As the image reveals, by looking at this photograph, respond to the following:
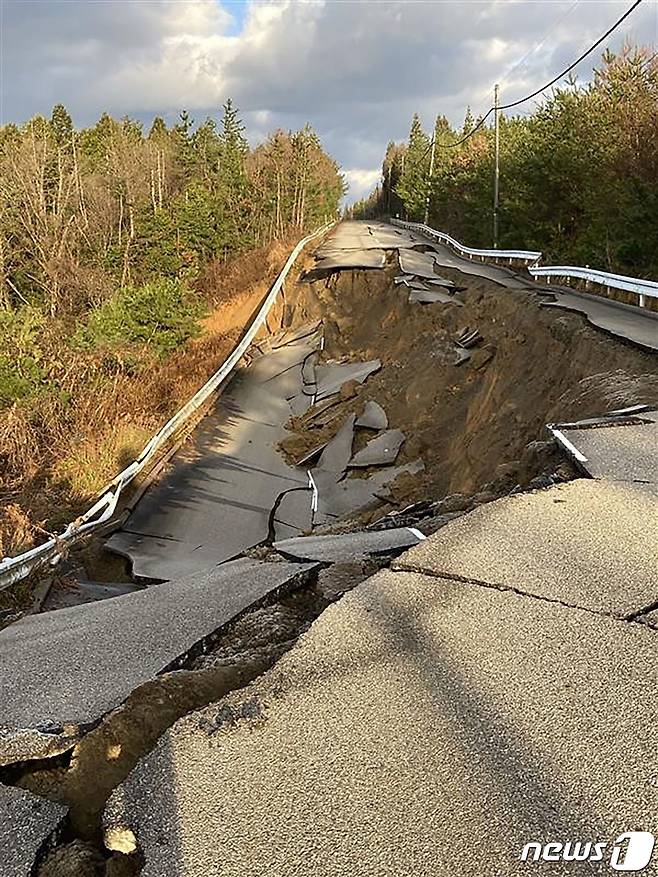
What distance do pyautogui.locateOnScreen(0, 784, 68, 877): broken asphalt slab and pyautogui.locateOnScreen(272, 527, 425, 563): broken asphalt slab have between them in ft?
8.25

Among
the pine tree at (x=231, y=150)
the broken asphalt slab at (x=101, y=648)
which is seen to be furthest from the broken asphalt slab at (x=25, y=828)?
the pine tree at (x=231, y=150)

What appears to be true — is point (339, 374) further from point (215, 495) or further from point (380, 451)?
point (215, 495)

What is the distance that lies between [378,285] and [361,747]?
23.9m

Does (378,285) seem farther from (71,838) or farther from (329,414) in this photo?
(71,838)

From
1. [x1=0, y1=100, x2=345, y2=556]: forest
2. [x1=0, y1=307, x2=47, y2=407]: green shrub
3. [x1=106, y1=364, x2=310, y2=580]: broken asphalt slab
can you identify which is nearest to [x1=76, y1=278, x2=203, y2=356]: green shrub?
[x1=0, y1=100, x2=345, y2=556]: forest

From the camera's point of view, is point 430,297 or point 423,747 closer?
point 423,747

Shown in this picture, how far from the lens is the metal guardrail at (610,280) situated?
12.9 m

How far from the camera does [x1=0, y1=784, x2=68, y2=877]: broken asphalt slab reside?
252 cm

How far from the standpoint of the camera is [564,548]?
168 inches

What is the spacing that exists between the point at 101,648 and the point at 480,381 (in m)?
12.3

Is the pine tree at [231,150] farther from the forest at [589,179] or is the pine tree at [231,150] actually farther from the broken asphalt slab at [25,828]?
the broken asphalt slab at [25,828]

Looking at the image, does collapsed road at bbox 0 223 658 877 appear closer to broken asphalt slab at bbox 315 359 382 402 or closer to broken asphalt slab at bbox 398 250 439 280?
broken asphalt slab at bbox 315 359 382 402

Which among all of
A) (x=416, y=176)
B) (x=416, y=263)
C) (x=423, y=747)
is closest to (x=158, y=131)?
(x=416, y=176)

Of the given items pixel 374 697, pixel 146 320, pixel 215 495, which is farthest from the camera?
pixel 146 320
